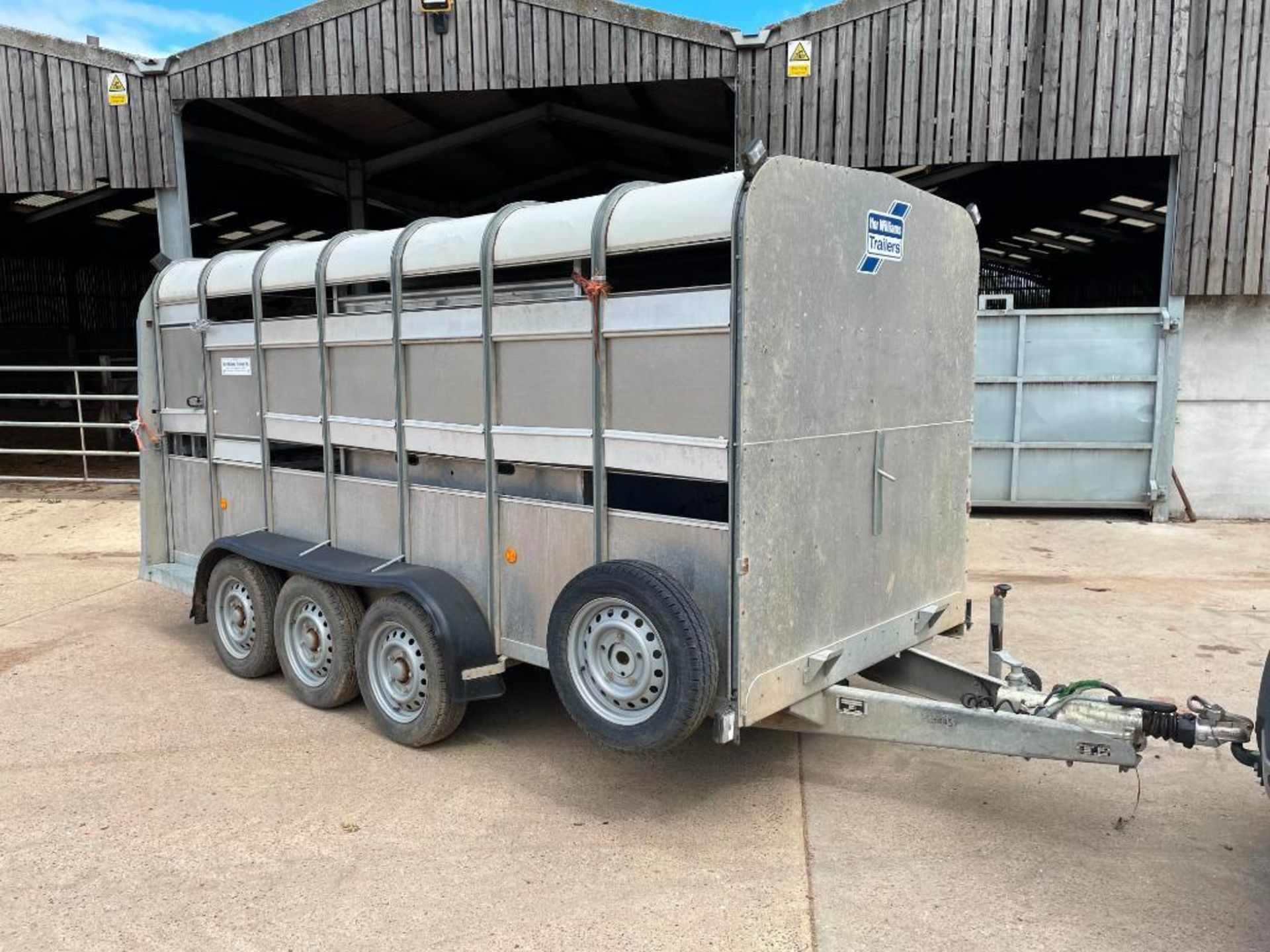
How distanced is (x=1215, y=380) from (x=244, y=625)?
1051 cm

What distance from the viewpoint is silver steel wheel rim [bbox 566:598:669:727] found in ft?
11.7

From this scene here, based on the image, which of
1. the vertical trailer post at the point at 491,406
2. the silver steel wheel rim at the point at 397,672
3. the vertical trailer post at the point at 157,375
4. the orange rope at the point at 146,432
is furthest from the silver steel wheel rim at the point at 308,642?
the orange rope at the point at 146,432

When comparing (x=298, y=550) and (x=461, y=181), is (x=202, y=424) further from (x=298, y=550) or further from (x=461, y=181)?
(x=461, y=181)

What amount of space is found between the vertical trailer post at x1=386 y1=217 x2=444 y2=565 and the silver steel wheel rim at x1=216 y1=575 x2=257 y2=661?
135 centimetres

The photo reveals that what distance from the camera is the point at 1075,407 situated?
10680 millimetres

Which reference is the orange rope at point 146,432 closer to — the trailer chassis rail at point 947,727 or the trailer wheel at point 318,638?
the trailer wheel at point 318,638

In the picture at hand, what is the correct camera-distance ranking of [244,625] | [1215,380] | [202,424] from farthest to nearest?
1. [1215,380]
2. [202,424]
3. [244,625]

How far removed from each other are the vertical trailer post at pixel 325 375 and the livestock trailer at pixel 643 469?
0.9 inches

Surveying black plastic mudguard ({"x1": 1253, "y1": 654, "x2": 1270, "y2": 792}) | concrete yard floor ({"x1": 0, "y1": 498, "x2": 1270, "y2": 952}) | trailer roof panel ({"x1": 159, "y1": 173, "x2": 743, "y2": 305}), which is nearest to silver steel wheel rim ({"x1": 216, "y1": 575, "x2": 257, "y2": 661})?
concrete yard floor ({"x1": 0, "y1": 498, "x2": 1270, "y2": 952})

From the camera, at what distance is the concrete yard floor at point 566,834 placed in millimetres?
3178

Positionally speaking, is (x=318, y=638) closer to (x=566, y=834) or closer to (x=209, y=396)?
(x=209, y=396)

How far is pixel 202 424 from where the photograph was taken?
19.6ft

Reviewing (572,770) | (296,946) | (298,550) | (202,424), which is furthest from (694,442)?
(202,424)

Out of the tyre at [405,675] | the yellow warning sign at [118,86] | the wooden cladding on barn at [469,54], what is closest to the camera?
the tyre at [405,675]
